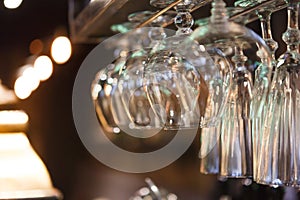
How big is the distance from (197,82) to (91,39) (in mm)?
1533

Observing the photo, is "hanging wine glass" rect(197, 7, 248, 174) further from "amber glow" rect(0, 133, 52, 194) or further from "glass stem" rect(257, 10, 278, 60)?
"amber glow" rect(0, 133, 52, 194)

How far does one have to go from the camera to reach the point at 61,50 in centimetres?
343

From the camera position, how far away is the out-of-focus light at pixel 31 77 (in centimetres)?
333

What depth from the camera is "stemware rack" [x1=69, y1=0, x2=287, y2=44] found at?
3.90ft

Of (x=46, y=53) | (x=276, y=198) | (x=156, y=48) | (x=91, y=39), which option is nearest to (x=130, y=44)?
(x=91, y=39)

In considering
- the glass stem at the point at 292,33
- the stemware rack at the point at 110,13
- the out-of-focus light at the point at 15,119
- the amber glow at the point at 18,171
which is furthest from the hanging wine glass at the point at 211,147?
the out-of-focus light at the point at 15,119

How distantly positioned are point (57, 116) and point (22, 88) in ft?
0.83

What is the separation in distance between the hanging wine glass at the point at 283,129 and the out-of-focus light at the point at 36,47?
2.51 metres

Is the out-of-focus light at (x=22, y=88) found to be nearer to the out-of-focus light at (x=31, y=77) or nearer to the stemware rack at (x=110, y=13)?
the out-of-focus light at (x=31, y=77)

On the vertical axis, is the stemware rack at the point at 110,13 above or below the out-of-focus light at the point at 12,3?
below

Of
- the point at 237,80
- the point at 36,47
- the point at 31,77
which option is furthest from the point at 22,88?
the point at 237,80

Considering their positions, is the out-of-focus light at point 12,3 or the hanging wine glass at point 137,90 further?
the out-of-focus light at point 12,3

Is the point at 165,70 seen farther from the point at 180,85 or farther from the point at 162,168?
the point at 162,168

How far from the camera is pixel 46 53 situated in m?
3.40
